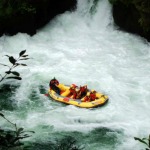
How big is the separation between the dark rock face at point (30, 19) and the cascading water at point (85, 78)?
294 millimetres

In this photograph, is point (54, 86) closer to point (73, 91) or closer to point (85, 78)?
point (73, 91)

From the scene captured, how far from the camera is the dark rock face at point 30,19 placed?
14039 mm

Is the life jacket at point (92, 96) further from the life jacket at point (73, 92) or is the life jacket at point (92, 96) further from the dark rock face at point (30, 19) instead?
the dark rock face at point (30, 19)

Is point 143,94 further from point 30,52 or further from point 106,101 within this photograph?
point 30,52

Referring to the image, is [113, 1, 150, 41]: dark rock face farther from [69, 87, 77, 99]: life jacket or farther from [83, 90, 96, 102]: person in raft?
[69, 87, 77, 99]: life jacket

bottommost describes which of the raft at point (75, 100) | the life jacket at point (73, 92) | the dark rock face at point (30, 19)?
the raft at point (75, 100)

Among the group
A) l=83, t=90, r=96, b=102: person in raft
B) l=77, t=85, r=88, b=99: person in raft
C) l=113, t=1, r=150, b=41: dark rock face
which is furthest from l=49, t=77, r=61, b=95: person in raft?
l=113, t=1, r=150, b=41: dark rock face

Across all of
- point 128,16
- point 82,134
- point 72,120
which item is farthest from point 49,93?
point 128,16

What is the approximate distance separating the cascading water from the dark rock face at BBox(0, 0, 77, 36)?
0.96 ft

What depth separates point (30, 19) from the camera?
47.5 ft

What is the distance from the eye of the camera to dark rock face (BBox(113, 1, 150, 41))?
14.2 m

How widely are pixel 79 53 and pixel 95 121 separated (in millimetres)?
4735

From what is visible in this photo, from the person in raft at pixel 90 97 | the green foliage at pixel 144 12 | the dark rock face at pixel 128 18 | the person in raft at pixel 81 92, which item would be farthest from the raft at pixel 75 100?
the dark rock face at pixel 128 18

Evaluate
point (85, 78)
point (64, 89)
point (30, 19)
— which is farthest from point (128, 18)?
point (64, 89)
